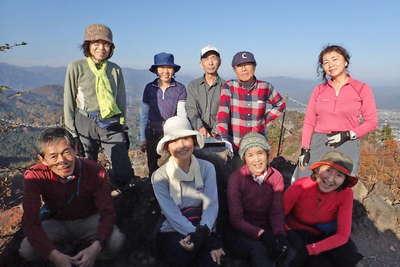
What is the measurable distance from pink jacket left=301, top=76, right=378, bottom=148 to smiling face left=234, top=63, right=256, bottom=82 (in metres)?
1.09

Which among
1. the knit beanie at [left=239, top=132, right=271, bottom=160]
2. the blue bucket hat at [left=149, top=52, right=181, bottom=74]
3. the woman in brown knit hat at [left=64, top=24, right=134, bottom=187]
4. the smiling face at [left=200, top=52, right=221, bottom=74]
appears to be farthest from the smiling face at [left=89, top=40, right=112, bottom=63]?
the knit beanie at [left=239, top=132, right=271, bottom=160]

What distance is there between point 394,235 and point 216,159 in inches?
196

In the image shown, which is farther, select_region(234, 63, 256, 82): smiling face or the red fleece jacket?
select_region(234, 63, 256, 82): smiling face

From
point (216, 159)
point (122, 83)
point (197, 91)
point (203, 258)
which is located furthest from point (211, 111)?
point (203, 258)

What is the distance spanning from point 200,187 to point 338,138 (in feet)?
6.96

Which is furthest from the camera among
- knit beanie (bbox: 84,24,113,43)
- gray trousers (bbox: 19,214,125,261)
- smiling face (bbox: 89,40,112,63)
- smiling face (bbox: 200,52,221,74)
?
smiling face (bbox: 200,52,221,74)

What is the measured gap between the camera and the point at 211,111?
506 cm

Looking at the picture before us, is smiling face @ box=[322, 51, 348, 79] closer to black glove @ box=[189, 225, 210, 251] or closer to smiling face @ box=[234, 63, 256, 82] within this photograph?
smiling face @ box=[234, 63, 256, 82]

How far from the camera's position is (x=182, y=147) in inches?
132

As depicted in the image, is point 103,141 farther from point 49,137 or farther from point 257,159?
point 257,159

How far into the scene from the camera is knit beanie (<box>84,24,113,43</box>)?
412 cm

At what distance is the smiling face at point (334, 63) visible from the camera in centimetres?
381

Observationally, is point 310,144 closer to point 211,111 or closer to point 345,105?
point 345,105

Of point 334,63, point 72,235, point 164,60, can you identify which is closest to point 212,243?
point 72,235
